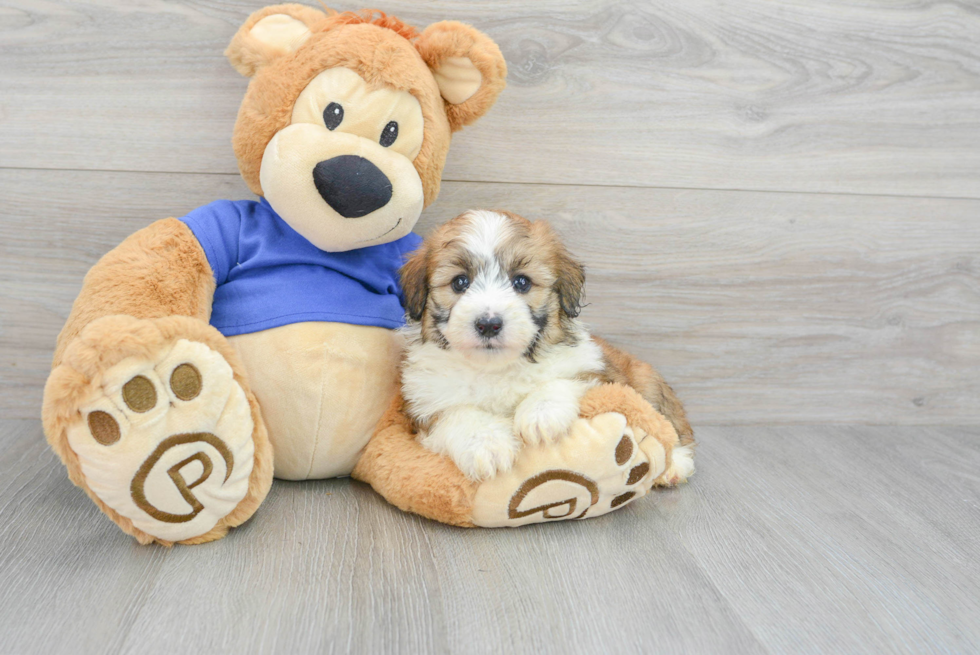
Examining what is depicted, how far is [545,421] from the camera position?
1422mm

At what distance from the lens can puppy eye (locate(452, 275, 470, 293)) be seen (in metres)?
1.46

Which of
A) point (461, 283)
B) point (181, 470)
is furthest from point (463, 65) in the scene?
point (181, 470)

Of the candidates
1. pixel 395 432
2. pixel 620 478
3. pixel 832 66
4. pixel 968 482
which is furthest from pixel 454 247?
pixel 968 482

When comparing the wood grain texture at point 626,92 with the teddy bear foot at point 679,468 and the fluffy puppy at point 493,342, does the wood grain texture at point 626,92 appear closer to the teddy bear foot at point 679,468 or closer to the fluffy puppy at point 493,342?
the fluffy puppy at point 493,342

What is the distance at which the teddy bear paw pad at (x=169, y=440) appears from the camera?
47.8 inches

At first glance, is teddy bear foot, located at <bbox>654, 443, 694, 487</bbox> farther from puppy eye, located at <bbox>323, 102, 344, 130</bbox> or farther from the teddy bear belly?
puppy eye, located at <bbox>323, 102, 344, 130</bbox>

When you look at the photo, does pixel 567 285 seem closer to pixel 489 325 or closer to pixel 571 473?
pixel 489 325

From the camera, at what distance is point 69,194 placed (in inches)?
74.5

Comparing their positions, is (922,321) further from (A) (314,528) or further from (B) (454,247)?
(A) (314,528)

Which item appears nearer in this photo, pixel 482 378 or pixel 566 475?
pixel 566 475

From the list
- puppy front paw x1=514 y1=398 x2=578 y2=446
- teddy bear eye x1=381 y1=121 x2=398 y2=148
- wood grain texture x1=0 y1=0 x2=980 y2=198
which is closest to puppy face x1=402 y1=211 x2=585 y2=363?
puppy front paw x1=514 y1=398 x2=578 y2=446

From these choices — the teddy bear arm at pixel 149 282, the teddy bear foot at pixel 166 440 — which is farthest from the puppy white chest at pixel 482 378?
the teddy bear arm at pixel 149 282

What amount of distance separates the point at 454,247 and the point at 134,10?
44.1 inches

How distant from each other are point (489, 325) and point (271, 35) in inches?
31.7
